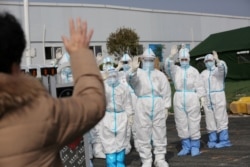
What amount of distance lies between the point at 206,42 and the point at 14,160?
2637 cm

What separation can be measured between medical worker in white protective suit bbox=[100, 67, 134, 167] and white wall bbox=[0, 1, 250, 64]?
96.4 ft

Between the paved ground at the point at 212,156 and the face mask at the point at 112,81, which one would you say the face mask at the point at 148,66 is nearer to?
the face mask at the point at 112,81

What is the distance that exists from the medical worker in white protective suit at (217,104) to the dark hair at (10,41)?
27.0ft

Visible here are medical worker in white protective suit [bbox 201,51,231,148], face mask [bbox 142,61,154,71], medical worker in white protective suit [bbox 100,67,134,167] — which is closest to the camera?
medical worker in white protective suit [bbox 100,67,134,167]

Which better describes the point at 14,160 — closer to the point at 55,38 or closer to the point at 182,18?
the point at 55,38

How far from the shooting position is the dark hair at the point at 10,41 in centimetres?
180

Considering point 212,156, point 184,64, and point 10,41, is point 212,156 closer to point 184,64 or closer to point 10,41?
point 184,64

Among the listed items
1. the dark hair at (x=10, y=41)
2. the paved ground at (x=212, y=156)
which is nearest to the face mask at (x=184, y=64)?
the paved ground at (x=212, y=156)

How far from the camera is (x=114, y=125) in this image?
7672mm

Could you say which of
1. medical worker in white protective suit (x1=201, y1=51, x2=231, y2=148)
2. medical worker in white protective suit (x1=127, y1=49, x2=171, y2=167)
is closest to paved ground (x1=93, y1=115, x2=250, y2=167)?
medical worker in white protective suit (x1=201, y1=51, x2=231, y2=148)

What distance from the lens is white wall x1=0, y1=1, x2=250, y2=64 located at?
133 feet

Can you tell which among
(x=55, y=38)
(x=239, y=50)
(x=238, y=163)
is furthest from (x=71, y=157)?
(x=55, y=38)

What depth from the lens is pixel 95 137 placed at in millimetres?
9242

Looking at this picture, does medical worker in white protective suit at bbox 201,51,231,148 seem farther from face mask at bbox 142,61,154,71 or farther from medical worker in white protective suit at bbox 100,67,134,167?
medical worker in white protective suit at bbox 100,67,134,167
